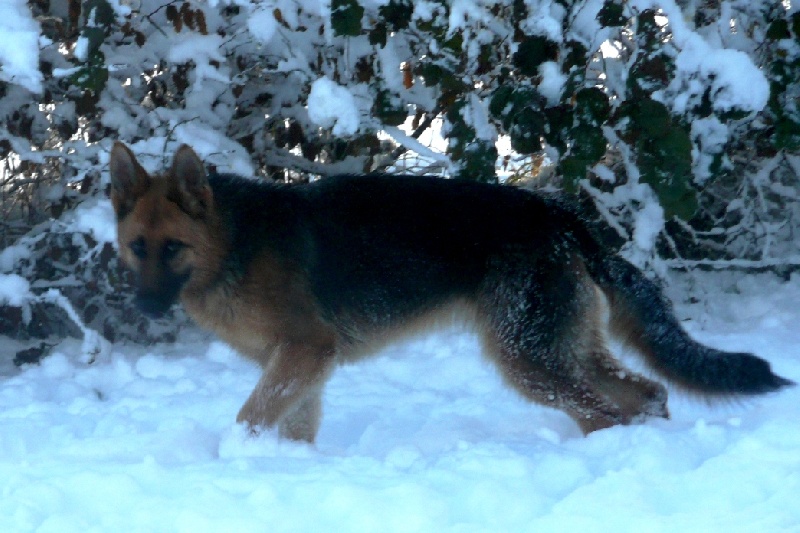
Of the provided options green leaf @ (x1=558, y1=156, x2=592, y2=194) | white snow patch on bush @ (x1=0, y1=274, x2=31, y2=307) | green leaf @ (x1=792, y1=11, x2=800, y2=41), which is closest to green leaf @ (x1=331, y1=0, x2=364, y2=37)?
green leaf @ (x1=558, y1=156, x2=592, y2=194)

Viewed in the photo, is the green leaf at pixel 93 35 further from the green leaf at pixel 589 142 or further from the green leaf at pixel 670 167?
the green leaf at pixel 670 167

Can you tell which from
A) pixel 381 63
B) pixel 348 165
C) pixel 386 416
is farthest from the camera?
pixel 348 165

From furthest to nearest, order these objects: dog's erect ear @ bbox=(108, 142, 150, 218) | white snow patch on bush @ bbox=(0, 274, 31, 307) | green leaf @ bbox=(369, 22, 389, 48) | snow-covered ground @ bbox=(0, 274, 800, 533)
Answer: white snow patch on bush @ bbox=(0, 274, 31, 307)
green leaf @ bbox=(369, 22, 389, 48)
dog's erect ear @ bbox=(108, 142, 150, 218)
snow-covered ground @ bbox=(0, 274, 800, 533)

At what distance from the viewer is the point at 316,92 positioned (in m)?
4.70

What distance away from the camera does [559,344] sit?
12.5 ft

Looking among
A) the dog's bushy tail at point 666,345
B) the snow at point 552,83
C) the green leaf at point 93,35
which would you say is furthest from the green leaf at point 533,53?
the green leaf at point 93,35

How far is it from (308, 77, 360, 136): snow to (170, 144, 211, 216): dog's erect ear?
37.1 inches

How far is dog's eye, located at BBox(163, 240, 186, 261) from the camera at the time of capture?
3.87 meters

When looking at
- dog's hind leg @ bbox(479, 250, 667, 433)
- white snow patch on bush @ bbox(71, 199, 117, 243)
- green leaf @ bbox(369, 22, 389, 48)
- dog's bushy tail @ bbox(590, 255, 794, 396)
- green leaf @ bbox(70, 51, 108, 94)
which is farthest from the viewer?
white snow patch on bush @ bbox(71, 199, 117, 243)

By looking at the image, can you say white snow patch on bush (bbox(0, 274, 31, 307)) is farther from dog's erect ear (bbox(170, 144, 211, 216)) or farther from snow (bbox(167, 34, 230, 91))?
dog's erect ear (bbox(170, 144, 211, 216))

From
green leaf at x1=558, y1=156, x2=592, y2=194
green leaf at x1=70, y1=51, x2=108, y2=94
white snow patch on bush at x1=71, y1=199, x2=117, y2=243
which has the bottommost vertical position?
white snow patch on bush at x1=71, y1=199, x2=117, y2=243

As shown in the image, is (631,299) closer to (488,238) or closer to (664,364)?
(664,364)

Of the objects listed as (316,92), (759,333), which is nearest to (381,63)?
(316,92)

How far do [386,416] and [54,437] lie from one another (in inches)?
64.0
